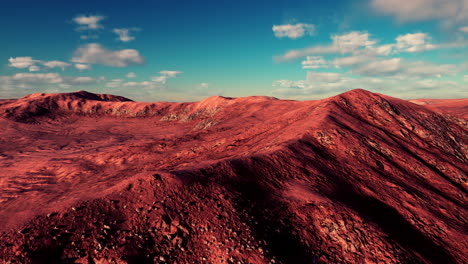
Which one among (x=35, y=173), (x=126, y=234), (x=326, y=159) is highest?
(x=326, y=159)

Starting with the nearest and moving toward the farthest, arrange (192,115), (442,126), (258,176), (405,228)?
(405,228) → (258,176) → (442,126) → (192,115)

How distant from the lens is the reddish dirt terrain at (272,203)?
7.06m

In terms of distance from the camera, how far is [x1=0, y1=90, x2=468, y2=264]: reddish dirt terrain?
706 centimetres

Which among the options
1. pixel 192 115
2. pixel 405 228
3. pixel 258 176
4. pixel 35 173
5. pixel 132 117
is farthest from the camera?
pixel 132 117

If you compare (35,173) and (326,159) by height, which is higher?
(326,159)

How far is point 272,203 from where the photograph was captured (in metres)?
9.61

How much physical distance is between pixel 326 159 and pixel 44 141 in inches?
1853

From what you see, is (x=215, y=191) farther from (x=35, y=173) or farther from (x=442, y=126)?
(x=442, y=126)

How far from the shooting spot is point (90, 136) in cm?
4341

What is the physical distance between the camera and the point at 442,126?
953 inches

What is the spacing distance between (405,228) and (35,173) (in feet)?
98.2

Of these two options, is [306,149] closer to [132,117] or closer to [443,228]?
[443,228]

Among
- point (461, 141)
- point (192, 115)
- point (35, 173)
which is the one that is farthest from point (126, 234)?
point (192, 115)

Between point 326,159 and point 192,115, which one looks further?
point 192,115
